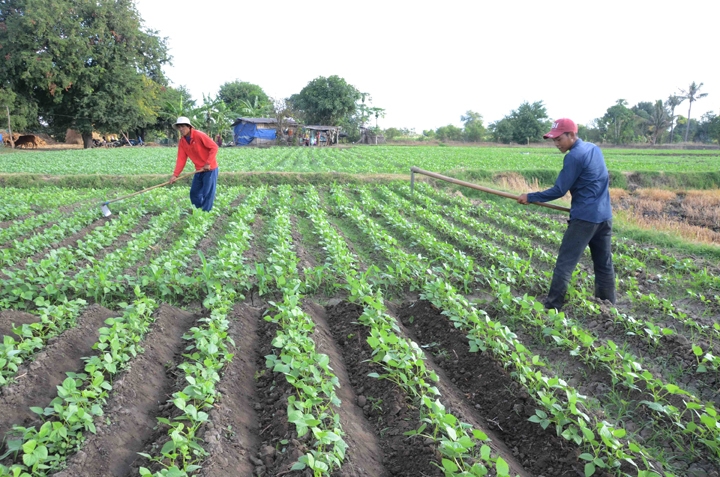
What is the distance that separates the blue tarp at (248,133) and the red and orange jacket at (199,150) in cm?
4064

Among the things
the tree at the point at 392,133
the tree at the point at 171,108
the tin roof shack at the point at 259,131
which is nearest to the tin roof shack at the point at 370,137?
the tree at the point at 392,133

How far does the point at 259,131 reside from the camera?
48.2 metres

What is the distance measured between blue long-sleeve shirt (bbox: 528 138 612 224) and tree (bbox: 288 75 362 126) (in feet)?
166

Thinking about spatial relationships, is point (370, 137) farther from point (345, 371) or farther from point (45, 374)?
point (45, 374)

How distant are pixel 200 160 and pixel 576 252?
21.6 ft

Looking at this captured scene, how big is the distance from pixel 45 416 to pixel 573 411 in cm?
321

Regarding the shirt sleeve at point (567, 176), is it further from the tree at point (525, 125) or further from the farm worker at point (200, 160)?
the tree at point (525, 125)

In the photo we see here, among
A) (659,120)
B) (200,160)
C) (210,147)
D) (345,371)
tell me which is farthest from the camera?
(659,120)

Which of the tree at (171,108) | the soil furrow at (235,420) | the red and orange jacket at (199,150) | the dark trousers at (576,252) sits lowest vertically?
the soil furrow at (235,420)

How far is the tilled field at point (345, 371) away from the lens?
262 centimetres

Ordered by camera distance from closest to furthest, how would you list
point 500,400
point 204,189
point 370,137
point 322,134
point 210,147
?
point 500,400 < point 210,147 < point 204,189 < point 322,134 < point 370,137

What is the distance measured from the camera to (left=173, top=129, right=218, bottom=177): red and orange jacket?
330 inches

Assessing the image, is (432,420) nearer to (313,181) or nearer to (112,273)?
(112,273)

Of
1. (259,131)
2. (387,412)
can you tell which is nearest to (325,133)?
(259,131)
